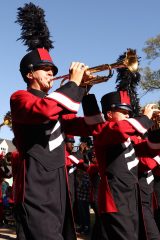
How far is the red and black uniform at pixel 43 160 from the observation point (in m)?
2.96

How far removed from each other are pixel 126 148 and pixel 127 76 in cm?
370

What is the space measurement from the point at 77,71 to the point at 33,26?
411cm

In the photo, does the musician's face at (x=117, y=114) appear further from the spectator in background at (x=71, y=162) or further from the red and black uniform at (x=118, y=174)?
the spectator in background at (x=71, y=162)

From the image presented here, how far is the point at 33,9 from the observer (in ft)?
24.0

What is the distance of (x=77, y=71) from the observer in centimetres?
329

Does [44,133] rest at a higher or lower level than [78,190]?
higher

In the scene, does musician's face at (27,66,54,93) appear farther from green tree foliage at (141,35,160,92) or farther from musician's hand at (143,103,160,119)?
green tree foliage at (141,35,160,92)

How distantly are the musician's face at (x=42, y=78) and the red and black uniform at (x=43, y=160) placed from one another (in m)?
0.30

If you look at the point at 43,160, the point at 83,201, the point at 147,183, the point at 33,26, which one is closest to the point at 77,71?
the point at 43,160

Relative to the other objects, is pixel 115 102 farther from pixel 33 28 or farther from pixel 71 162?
pixel 71 162

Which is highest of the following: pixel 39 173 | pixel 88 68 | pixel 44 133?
pixel 88 68

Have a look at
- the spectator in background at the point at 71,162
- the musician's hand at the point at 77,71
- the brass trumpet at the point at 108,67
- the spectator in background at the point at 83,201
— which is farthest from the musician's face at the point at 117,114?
the spectator in background at the point at 83,201

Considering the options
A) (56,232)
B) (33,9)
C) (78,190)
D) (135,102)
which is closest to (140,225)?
(56,232)

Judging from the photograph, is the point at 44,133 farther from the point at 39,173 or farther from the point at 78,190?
the point at 78,190
